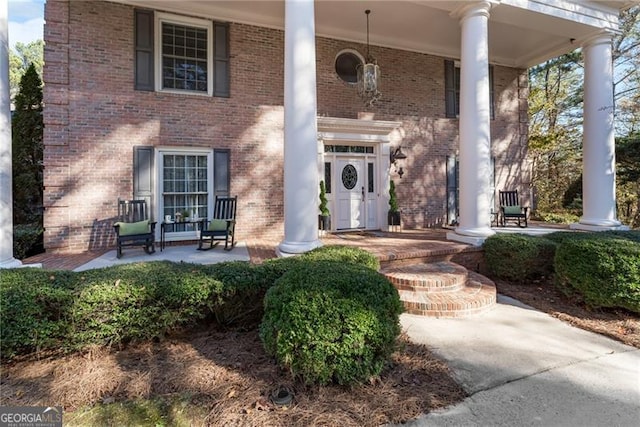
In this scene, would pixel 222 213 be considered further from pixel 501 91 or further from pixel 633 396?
pixel 501 91

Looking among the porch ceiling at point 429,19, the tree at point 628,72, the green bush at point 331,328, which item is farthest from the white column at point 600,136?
the green bush at point 331,328

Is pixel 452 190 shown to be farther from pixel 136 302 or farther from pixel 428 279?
pixel 136 302

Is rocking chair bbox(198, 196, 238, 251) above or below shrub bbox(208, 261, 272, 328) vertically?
above

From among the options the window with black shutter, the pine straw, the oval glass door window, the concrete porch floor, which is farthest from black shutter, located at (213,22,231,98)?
the pine straw

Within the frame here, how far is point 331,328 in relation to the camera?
7.53 ft

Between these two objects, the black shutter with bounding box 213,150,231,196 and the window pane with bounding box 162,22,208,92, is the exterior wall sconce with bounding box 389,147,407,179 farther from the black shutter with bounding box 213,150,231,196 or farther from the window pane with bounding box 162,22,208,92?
the window pane with bounding box 162,22,208,92

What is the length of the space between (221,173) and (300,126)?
292cm

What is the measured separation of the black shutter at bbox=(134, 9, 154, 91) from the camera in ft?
21.4

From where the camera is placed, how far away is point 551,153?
15.3 metres

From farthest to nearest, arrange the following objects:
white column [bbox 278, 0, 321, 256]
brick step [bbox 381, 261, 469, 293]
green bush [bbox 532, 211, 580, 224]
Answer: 1. green bush [bbox 532, 211, 580, 224]
2. white column [bbox 278, 0, 321, 256]
3. brick step [bbox 381, 261, 469, 293]

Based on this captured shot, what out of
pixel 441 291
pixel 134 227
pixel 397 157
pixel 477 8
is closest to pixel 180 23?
pixel 134 227

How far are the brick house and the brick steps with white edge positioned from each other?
1.49m

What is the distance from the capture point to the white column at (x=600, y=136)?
7.55 m

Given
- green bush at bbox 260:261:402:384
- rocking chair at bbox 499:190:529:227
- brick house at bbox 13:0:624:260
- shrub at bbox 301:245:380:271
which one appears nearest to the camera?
green bush at bbox 260:261:402:384
